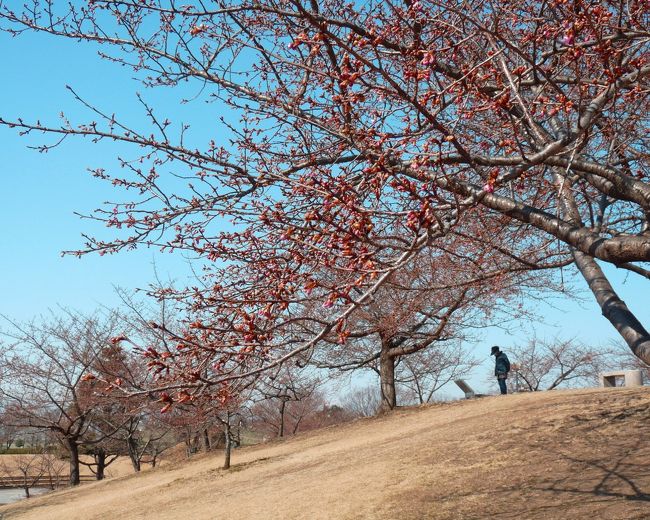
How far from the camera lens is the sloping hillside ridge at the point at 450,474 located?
271 inches

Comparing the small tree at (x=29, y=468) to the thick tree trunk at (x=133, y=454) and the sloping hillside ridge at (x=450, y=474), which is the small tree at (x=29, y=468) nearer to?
the thick tree trunk at (x=133, y=454)

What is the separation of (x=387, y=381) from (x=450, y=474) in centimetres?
1148

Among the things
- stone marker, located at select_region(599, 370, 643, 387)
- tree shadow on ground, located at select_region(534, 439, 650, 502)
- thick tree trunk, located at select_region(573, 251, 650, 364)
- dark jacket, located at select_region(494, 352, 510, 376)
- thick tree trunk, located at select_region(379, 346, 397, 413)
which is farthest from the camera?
thick tree trunk, located at select_region(379, 346, 397, 413)

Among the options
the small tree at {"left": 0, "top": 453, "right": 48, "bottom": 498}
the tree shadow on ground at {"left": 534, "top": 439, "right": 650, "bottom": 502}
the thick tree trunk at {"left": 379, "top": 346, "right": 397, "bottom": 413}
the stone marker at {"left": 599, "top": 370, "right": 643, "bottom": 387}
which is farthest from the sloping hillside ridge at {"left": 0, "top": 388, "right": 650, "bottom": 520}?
the small tree at {"left": 0, "top": 453, "right": 48, "bottom": 498}

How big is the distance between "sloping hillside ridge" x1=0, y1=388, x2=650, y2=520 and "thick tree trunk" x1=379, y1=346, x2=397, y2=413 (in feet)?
10.4

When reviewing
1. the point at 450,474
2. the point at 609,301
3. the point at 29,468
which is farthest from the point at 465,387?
the point at 29,468

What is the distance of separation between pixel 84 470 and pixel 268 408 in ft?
51.6

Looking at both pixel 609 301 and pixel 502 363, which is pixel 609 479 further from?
pixel 502 363

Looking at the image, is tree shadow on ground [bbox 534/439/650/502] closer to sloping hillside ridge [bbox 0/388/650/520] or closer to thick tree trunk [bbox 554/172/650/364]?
→ sloping hillside ridge [bbox 0/388/650/520]

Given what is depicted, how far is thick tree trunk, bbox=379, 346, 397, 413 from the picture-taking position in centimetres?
1987

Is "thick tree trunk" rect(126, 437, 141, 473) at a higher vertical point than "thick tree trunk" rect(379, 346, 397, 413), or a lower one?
lower

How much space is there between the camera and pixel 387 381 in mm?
20047

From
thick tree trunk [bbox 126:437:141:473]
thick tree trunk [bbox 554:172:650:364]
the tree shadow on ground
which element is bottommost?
the tree shadow on ground

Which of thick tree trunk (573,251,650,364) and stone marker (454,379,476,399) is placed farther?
stone marker (454,379,476,399)
